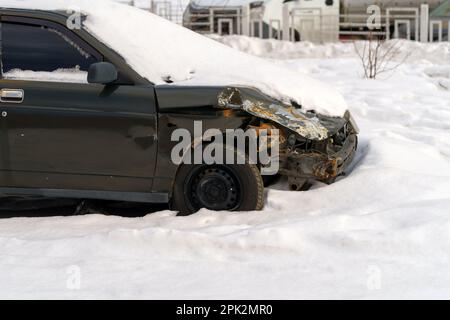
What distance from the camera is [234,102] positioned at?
455 centimetres

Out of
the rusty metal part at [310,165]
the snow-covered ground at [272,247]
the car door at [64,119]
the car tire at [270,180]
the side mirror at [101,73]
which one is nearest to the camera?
the snow-covered ground at [272,247]

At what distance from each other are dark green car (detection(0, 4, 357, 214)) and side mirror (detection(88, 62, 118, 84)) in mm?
33

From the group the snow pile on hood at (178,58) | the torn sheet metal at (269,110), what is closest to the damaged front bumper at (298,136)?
the torn sheet metal at (269,110)

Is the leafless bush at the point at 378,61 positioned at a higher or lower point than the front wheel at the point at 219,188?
higher

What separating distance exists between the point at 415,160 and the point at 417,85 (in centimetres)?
479

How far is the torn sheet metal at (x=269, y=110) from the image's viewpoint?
14.9ft

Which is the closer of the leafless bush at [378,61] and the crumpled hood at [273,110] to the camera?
the crumpled hood at [273,110]

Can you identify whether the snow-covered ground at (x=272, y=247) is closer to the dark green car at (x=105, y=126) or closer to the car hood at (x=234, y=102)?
the dark green car at (x=105, y=126)

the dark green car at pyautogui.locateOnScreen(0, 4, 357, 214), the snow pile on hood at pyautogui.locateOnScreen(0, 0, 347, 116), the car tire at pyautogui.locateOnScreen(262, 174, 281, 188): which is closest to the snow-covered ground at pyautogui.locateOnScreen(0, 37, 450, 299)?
the car tire at pyautogui.locateOnScreen(262, 174, 281, 188)

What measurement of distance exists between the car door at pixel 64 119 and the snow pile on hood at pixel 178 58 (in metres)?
0.20

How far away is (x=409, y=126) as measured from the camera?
7.58 metres
